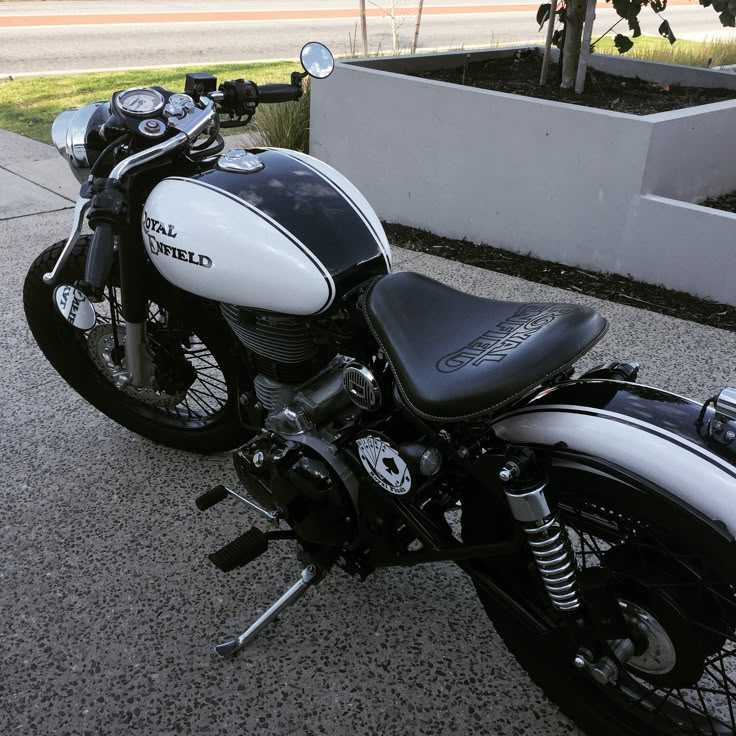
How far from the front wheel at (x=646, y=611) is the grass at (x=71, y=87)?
22.2ft

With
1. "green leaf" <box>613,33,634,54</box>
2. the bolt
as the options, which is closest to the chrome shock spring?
the bolt

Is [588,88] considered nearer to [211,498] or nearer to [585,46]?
[585,46]

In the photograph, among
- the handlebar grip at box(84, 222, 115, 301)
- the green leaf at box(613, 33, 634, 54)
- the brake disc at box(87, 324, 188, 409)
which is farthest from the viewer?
the green leaf at box(613, 33, 634, 54)

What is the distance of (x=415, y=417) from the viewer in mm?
1757

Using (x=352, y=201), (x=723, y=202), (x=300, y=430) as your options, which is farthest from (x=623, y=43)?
(x=300, y=430)

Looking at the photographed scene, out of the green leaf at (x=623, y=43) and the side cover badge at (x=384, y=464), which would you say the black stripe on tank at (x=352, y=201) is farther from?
the green leaf at (x=623, y=43)

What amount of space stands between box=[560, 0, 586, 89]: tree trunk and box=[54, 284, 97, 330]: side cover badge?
4342mm

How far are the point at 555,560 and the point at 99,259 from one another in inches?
48.7

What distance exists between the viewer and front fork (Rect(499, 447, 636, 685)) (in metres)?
1.57

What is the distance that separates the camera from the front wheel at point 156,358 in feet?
8.29

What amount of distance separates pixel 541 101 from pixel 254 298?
312 centimetres

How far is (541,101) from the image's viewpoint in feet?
14.9

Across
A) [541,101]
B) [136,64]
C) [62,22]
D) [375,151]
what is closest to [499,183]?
[541,101]

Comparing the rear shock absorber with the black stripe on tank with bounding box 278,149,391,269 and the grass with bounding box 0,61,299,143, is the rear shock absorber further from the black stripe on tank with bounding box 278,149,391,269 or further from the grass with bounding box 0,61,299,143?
the grass with bounding box 0,61,299,143
